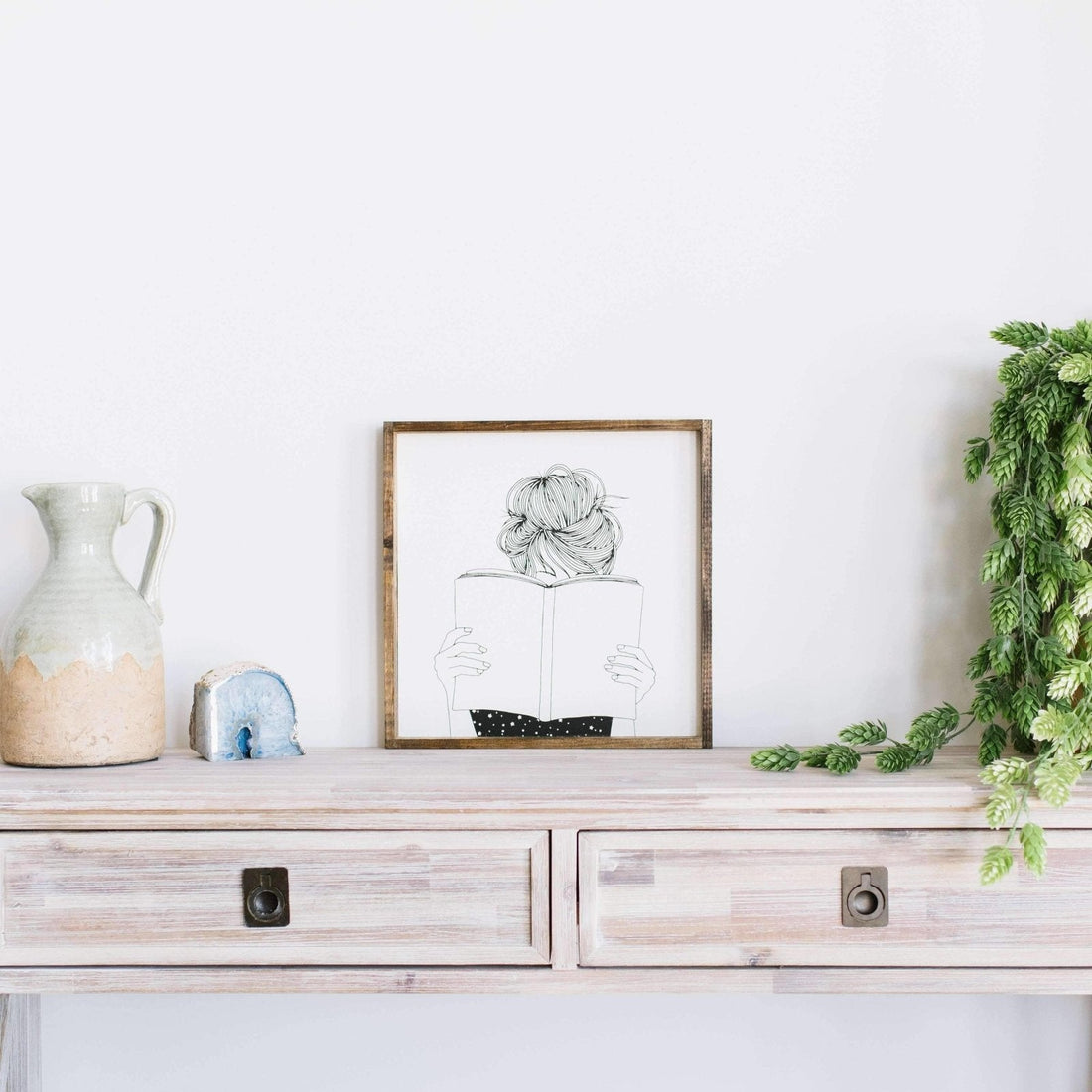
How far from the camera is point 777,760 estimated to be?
3.91ft

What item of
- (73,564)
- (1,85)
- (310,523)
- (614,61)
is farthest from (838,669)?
(1,85)

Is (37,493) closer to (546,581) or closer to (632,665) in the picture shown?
(546,581)

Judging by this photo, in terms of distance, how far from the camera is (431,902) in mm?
1096

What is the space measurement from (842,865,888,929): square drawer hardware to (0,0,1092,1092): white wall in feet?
1.08

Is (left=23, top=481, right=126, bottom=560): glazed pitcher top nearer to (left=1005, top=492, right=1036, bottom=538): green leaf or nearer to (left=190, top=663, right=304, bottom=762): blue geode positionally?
(left=190, top=663, right=304, bottom=762): blue geode

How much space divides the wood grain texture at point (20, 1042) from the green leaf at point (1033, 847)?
1.18 m

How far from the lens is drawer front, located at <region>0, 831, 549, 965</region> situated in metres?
1.09

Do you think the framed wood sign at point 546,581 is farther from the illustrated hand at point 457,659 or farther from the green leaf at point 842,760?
the green leaf at point 842,760

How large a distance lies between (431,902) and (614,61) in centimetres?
111

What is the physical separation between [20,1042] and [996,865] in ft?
4.01

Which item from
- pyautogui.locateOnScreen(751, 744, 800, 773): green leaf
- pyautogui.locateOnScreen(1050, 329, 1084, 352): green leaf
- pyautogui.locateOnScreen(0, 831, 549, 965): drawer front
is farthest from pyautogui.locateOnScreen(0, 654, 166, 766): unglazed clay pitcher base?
pyautogui.locateOnScreen(1050, 329, 1084, 352): green leaf

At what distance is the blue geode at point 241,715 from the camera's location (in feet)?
4.13

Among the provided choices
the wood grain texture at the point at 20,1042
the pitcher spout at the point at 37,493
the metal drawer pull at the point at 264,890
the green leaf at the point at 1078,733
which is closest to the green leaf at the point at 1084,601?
the green leaf at the point at 1078,733

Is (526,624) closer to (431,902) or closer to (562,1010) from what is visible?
(431,902)
